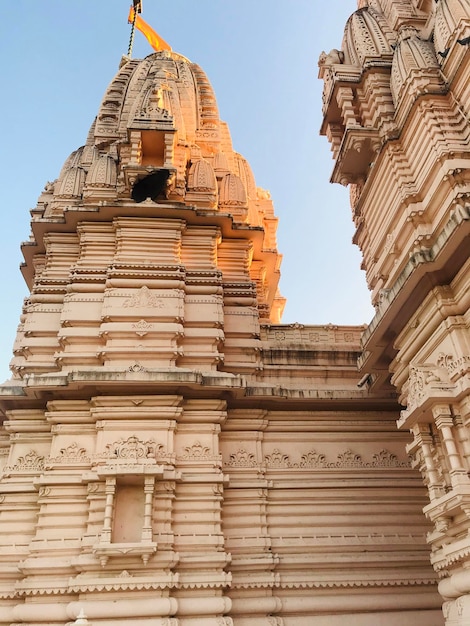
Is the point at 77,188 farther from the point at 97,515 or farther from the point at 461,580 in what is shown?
the point at 461,580

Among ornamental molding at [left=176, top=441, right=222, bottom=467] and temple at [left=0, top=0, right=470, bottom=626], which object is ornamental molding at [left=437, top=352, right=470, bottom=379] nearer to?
temple at [left=0, top=0, right=470, bottom=626]

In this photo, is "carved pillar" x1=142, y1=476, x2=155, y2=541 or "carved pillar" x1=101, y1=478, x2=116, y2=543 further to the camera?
"carved pillar" x1=142, y1=476, x2=155, y2=541

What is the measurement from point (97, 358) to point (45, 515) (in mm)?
3553

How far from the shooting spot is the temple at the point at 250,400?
31.8 feet

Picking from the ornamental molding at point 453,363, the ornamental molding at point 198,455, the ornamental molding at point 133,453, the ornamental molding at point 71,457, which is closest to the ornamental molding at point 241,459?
the ornamental molding at point 198,455

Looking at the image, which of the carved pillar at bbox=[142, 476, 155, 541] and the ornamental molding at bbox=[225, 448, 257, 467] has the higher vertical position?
the ornamental molding at bbox=[225, 448, 257, 467]

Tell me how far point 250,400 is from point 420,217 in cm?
545

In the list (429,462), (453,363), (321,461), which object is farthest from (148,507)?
(453,363)

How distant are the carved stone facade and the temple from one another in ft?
0.16

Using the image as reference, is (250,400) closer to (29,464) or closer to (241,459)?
(241,459)

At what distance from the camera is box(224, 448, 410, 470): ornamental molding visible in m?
12.3

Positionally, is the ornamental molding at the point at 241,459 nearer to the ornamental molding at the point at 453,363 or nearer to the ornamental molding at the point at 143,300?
the ornamental molding at the point at 143,300

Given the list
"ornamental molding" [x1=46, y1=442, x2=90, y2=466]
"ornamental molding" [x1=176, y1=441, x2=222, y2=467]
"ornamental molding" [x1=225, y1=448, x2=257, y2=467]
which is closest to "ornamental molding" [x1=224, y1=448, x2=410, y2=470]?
"ornamental molding" [x1=225, y1=448, x2=257, y2=467]

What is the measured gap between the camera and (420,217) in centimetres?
1049
